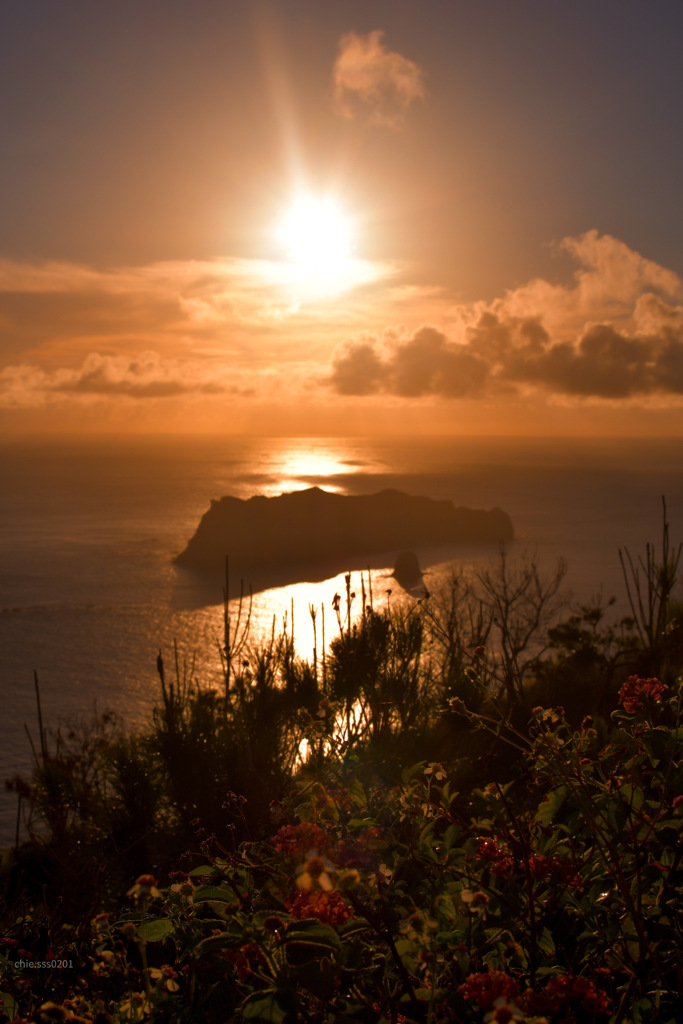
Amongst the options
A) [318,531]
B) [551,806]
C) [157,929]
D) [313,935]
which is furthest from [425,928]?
[318,531]

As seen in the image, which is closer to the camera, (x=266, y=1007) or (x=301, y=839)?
(x=266, y=1007)

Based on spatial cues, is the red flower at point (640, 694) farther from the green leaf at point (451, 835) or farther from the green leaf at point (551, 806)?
the green leaf at point (451, 835)

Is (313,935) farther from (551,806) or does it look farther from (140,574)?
(140,574)

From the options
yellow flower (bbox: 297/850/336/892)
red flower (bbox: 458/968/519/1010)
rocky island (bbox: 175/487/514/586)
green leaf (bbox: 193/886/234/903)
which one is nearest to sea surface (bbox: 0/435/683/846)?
rocky island (bbox: 175/487/514/586)

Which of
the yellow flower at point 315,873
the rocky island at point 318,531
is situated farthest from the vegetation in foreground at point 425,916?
the rocky island at point 318,531

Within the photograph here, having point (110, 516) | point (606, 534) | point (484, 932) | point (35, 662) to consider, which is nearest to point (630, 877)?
point (484, 932)

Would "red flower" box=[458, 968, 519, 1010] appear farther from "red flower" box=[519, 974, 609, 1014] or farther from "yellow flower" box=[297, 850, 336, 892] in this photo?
"yellow flower" box=[297, 850, 336, 892]
